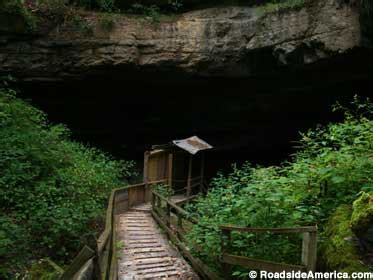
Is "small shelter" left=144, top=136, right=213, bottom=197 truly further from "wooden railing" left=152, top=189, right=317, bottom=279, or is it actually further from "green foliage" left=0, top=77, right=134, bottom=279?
"wooden railing" left=152, top=189, right=317, bottom=279

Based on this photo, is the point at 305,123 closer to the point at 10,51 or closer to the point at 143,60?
the point at 143,60

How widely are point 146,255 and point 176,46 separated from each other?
26.9 ft

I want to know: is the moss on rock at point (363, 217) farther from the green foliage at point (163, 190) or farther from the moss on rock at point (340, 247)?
the green foliage at point (163, 190)

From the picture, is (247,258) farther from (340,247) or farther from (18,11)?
(18,11)

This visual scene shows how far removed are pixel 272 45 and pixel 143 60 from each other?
4.66 m

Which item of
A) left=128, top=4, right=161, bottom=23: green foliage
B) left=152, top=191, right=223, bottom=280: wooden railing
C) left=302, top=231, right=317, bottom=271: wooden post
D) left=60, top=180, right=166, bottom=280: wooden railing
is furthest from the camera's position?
left=128, top=4, right=161, bottom=23: green foliage

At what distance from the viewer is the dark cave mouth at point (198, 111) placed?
1460cm

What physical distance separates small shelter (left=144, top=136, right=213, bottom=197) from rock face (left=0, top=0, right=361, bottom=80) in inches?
113

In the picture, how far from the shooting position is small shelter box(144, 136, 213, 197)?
12797 millimetres

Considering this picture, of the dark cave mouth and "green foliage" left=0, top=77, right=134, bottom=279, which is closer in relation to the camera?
"green foliage" left=0, top=77, right=134, bottom=279

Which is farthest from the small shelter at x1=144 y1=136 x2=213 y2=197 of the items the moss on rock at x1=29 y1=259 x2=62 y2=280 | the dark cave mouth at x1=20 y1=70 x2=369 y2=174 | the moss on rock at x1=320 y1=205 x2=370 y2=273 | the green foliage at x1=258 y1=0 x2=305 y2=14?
the moss on rock at x1=320 y1=205 x2=370 y2=273

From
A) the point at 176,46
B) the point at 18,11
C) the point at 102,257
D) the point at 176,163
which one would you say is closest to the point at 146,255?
the point at 102,257

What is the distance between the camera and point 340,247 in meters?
3.50

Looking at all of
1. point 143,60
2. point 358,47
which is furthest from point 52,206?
point 358,47
